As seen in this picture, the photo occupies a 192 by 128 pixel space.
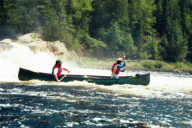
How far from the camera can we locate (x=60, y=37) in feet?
199

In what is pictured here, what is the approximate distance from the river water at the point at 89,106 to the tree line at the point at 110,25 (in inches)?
1506

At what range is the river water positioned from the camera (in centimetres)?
1369

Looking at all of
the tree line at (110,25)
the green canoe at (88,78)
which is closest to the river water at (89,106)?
the green canoe at (88,78)

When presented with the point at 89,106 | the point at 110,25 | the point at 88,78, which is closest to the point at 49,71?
the point at 88,78

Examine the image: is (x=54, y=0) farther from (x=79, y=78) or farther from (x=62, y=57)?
(x=79, y=78)

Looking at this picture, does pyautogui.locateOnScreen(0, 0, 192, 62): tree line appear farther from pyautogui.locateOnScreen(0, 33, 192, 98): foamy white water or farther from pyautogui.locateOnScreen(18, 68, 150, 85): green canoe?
pyautogui.locateOnScreen(18, 68, 150, 85): green canoe

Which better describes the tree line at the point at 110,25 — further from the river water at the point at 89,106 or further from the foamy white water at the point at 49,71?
the river water at the point at 89,106

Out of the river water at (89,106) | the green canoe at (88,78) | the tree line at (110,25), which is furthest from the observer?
the tree line at (110,25)

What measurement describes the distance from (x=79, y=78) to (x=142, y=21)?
2485 inches

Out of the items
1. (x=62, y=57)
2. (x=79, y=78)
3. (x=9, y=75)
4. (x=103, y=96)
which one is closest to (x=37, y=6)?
(x=62, y=57)

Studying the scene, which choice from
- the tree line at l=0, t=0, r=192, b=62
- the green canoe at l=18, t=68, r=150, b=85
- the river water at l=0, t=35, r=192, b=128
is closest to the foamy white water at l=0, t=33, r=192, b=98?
the river water at l=0, t=35, r=192, b=128

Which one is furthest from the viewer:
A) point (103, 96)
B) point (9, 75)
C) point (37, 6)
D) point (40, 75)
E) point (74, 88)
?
point (37, 6)

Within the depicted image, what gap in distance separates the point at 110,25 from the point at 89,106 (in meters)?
64.6

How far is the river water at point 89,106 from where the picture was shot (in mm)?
13688
